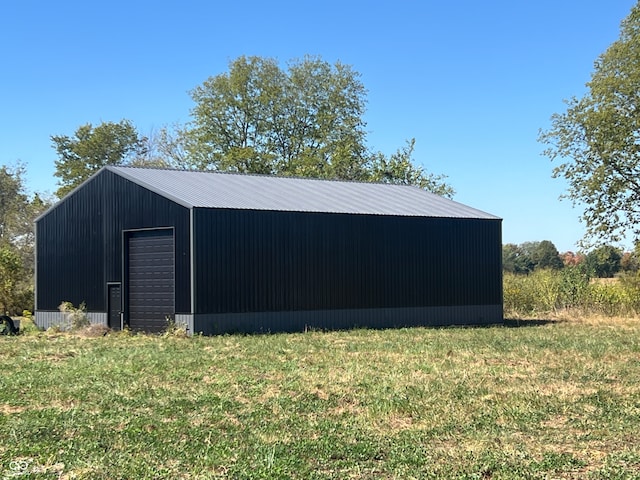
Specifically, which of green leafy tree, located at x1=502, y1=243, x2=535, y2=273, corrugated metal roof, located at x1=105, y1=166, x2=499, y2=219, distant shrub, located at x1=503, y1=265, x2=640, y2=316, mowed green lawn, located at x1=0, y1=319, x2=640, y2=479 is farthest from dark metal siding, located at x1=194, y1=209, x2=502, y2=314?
green leafy tree, located at x1=502, y1=243, x2=535, y2=273

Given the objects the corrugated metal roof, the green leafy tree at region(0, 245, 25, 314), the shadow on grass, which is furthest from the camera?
the green leafy tree at region(0, 245, 25, 314)

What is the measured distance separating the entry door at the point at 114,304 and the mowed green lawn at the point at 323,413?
744 centimetres

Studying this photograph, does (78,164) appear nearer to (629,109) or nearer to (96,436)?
(629,109)

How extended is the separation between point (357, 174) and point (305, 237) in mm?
30513

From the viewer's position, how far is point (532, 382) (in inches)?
516

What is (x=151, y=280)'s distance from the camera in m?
25.3

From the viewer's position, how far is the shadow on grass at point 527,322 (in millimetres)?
28611

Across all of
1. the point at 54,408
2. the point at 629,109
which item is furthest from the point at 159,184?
the point at 629,109

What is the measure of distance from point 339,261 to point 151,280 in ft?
20.6

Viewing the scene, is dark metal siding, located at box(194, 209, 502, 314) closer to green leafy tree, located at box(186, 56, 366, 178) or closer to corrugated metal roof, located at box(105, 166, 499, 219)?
corrugated metal roof, located at box(105, 166, 499, 219)

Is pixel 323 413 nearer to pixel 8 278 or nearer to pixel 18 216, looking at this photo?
pixel 8 278

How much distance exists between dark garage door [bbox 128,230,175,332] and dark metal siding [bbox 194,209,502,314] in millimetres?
1504

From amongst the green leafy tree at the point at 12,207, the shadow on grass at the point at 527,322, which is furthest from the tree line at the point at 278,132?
the shadow on grass at the point at 527,322

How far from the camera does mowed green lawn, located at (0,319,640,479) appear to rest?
779cm
